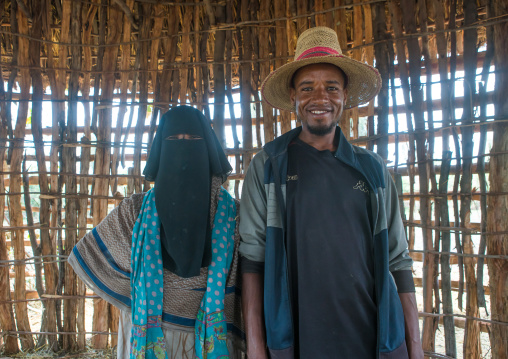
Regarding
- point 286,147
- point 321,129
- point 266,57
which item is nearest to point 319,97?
point 321,129

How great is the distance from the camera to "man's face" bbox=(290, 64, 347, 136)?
161 centimetres

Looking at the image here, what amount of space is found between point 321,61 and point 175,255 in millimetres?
1086

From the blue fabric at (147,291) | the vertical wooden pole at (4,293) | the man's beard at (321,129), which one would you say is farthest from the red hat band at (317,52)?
the vertical wooden pole at (4,293)

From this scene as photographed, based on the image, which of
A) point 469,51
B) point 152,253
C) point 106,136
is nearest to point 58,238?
point 106,136

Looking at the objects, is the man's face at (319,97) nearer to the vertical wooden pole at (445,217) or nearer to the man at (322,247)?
the man at (322,247)

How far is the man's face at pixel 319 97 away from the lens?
1609 millimetres

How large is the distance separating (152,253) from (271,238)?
21.8 inches

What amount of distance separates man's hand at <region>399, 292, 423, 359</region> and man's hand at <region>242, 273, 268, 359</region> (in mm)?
614

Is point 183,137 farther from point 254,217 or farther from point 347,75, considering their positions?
point 347,75

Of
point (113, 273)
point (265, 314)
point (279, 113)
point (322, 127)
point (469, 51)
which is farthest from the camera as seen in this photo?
point (279, 113)

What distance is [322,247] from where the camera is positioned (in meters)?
1.45

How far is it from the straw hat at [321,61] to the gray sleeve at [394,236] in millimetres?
534

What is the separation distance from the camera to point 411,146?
9.19 ft

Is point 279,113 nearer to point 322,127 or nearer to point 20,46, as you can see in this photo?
point 322,127
